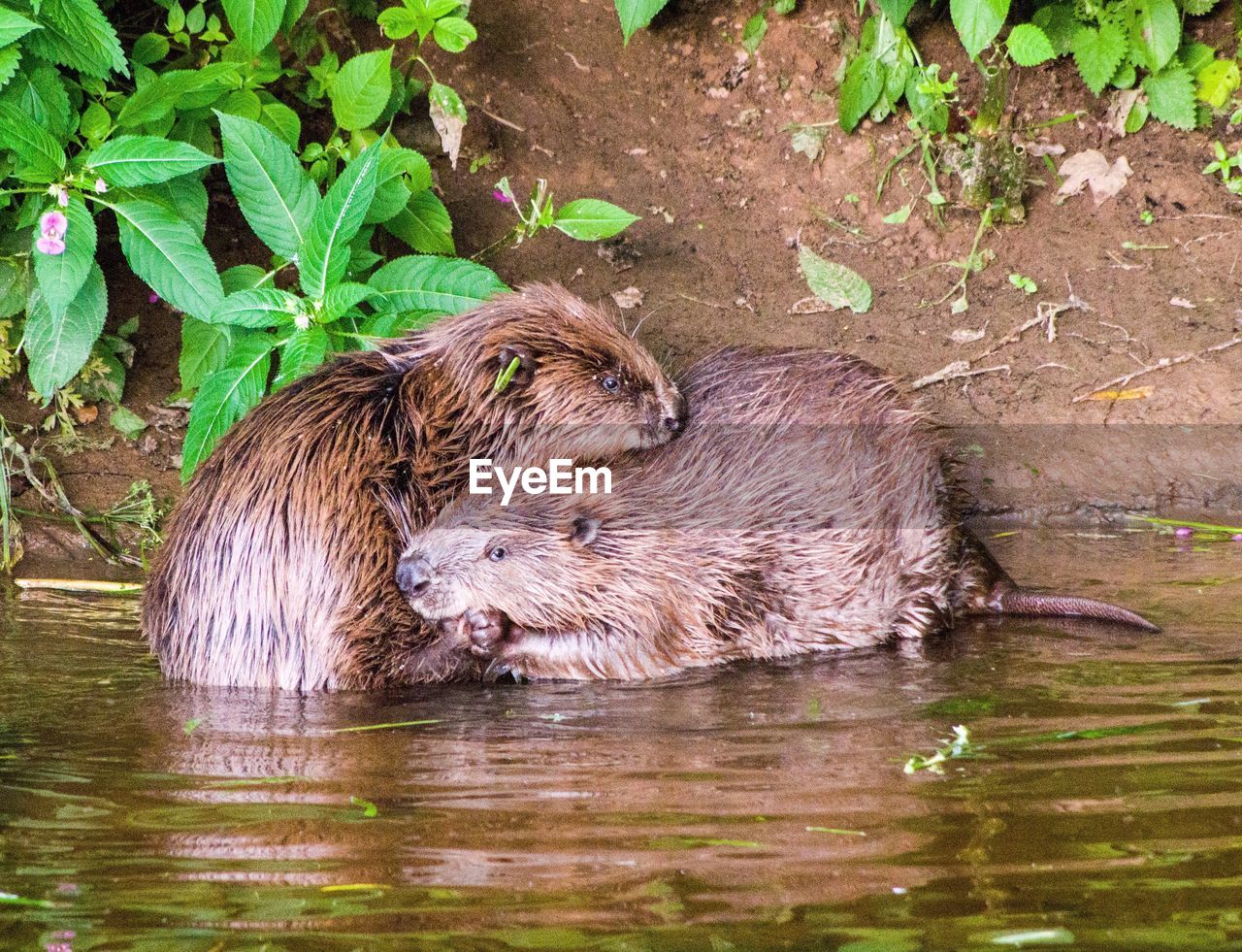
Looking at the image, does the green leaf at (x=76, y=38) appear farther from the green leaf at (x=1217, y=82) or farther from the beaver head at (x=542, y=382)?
the green leaf at (x=1217, y=82)

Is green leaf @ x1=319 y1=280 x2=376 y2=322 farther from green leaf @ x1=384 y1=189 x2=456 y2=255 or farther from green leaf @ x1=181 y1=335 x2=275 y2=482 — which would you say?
green leaf @ x1=384 y1=189 x2=456 y2=255

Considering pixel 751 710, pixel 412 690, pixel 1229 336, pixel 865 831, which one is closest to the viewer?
pixel 865 831

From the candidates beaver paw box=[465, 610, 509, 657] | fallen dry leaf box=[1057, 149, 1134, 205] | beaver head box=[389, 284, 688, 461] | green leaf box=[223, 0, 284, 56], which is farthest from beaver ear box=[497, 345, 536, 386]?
fallen dry leaf box=[1057, 149, 1134, 205]

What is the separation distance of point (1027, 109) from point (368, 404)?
269 centimetres

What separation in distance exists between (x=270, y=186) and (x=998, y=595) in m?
2.03

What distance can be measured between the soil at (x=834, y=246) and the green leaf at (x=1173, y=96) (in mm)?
124

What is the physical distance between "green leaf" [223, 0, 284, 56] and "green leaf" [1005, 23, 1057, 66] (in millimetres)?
2208

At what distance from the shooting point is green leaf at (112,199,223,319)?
3439 millimetres

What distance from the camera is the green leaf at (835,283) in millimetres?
4426

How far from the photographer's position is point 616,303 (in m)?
4.40

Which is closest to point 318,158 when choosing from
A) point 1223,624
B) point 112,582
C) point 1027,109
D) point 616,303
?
point 616,303

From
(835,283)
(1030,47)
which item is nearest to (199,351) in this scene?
(835,283)

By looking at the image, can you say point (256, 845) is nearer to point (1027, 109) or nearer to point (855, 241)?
point (855, 241)

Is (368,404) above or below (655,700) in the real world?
above
